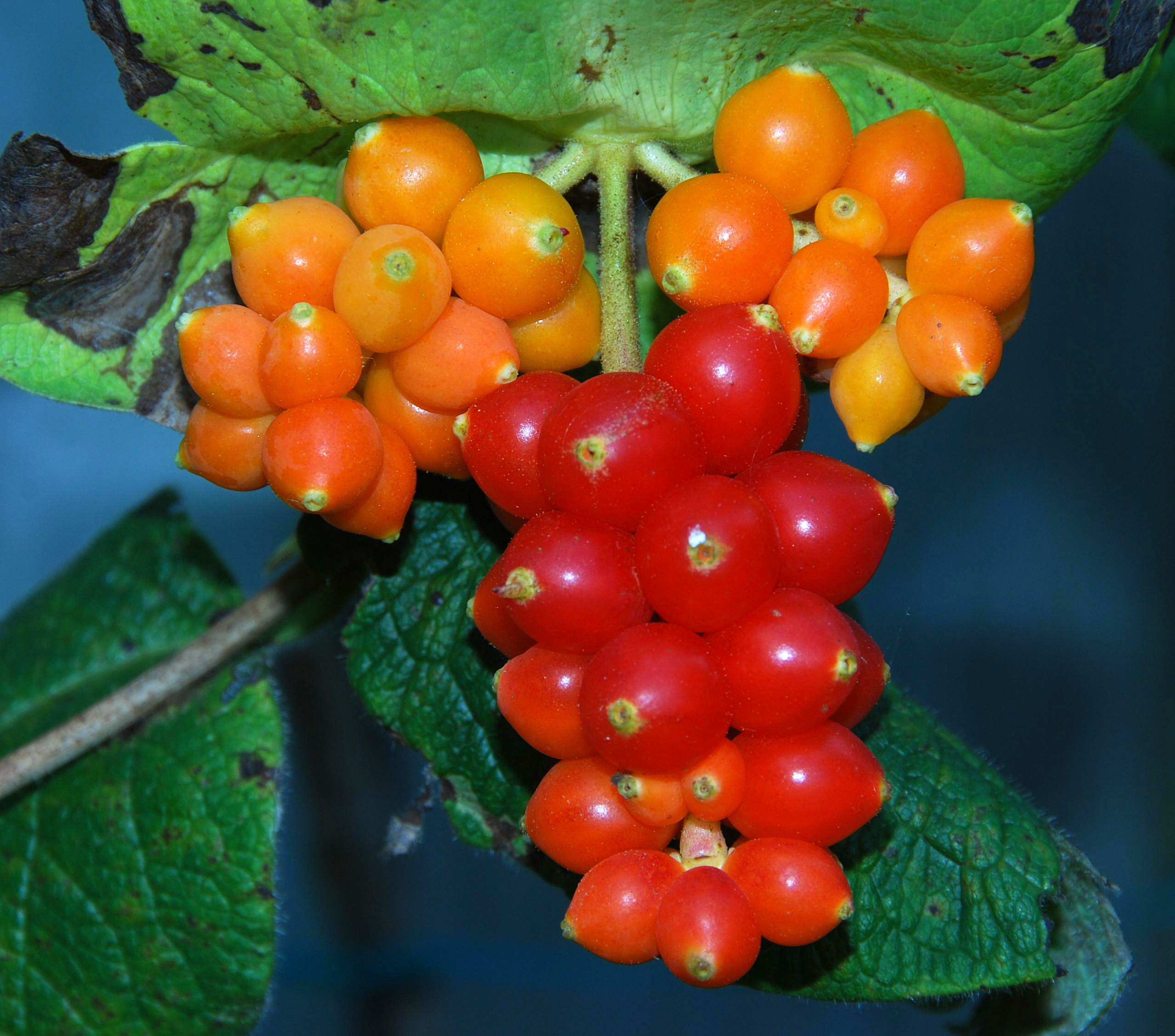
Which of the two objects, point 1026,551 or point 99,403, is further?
point 1026,551

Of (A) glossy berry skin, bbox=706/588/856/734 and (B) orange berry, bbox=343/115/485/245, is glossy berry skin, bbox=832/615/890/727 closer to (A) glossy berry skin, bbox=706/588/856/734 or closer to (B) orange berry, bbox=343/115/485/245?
(A) glossy berry skin, bbox=706/588/856/734

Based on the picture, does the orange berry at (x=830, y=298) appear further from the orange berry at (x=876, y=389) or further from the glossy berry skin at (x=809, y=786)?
the glossy berry skin at (x=809, y=786)

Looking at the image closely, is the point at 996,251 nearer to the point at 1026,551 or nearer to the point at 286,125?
the point at 286,125

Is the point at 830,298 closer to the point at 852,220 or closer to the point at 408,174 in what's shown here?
the point at 852,220

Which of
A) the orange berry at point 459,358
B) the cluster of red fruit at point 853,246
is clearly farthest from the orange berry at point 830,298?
the orange berry at point 459,358

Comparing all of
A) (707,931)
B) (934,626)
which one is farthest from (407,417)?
(934,626)

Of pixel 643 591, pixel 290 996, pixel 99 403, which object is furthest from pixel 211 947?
pixel 290 996
